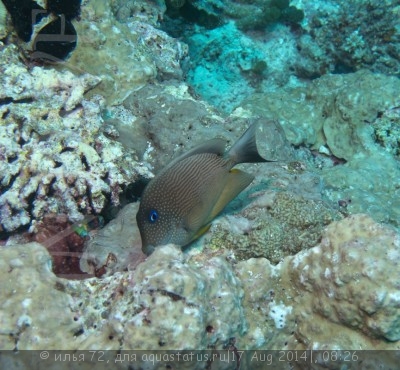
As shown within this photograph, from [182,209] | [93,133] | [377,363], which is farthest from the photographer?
[93,133]

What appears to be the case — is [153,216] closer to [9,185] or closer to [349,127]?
[9,185]

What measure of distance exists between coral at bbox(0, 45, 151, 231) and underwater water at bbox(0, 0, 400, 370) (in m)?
0.01

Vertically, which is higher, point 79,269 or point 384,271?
point 384,271

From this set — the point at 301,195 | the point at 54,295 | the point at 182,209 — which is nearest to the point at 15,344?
the point at 54,295

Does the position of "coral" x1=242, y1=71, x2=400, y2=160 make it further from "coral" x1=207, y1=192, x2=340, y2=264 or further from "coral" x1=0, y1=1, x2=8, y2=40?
"coral" x1=0, y1=1, x2=8, y2=40

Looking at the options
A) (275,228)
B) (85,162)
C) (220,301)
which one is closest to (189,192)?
(220,301)

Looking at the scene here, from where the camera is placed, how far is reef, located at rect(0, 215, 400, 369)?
2.00 metres

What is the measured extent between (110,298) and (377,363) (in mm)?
1770

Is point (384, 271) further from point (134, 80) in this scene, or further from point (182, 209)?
point (134, 80)

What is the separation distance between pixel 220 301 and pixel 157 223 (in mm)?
714

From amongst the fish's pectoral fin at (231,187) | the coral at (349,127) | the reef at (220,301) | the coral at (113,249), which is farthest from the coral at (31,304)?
the coral at (349,127)

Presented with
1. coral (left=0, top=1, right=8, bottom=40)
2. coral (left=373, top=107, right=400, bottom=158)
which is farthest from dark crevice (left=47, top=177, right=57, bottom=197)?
coral (left=373, top=107, right=400, bottom=158)

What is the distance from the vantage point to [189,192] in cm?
266

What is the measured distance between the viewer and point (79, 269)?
293 cm
